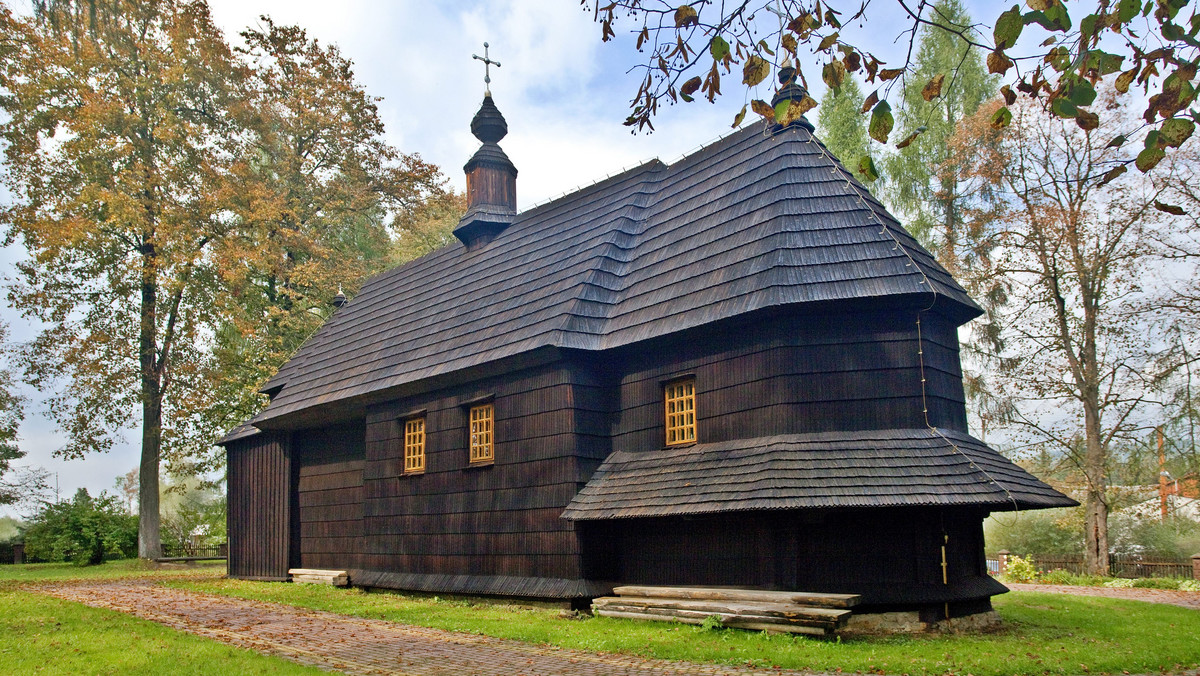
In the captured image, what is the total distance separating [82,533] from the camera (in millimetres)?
29250

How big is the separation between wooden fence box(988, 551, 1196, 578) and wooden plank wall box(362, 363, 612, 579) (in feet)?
52.9

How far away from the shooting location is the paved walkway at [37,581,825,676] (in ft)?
29.8

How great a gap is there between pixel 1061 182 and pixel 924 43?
9401 millimetres

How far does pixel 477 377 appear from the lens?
53.6 feet

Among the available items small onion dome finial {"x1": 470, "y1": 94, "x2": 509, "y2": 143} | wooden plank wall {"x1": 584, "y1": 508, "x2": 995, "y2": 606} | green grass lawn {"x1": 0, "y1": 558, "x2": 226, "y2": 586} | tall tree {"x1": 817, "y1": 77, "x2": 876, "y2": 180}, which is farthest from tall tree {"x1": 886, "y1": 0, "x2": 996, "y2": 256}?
green grass lawn {"x1": 0, "y1": 558, "x2": 226, "y2": 586}

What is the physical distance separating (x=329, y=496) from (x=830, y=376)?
13089mm

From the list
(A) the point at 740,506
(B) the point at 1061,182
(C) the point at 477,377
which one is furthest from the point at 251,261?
(B) the point at 1061,182

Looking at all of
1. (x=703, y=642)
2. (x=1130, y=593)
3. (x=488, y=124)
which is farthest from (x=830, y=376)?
(x=488, y=124)

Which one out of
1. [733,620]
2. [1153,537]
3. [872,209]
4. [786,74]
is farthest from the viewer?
[1153,537]

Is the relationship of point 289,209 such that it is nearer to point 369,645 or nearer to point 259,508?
point 259,508

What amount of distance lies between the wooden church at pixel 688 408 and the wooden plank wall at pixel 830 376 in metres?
0.03

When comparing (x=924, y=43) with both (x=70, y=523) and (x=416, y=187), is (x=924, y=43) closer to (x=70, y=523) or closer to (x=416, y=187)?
(x=416, y=187)

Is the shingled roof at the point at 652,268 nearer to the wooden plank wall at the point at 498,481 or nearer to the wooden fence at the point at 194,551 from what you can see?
the wooden plank wall at the point at 498,481

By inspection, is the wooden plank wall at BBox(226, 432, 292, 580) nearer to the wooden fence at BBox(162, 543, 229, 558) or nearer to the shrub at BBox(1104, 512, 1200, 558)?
the wooden fence at BBox(162, 543, 229, 558)
